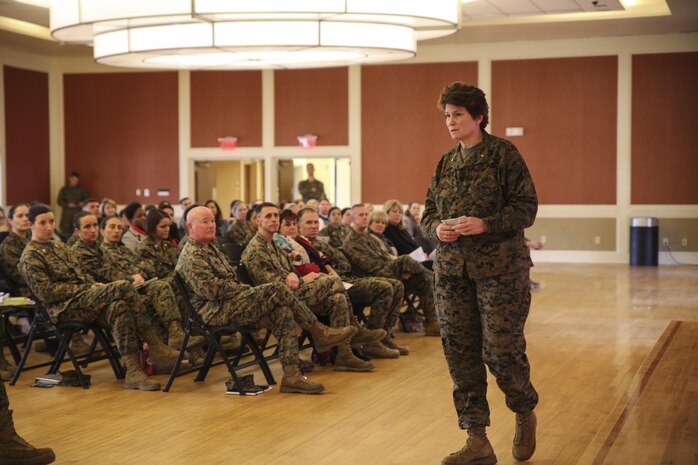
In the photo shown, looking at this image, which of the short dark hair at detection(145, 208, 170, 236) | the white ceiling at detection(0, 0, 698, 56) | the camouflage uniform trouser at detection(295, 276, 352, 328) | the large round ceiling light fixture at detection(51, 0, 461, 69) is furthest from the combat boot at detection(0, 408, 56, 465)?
the white ceiling at detection(0, 0, 698, 56)

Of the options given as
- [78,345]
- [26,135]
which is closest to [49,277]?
[78,345]

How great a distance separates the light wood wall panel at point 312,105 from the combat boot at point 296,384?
39.7ft

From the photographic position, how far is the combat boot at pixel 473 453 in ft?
13.0

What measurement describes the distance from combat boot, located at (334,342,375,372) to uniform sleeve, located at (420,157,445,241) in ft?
8.55

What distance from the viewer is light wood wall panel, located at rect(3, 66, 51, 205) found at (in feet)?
56.9

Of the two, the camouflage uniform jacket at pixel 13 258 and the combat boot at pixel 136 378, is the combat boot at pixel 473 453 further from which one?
the camouflage uniform jacket at pixel 13 258

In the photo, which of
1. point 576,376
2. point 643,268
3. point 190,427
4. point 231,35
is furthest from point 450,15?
point 643,268

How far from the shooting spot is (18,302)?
607cm

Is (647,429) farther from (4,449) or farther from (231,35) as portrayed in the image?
(231,35)

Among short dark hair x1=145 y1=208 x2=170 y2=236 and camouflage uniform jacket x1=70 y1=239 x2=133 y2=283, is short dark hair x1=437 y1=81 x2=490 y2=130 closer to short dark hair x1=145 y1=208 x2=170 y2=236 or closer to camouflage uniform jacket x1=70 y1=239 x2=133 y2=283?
camouflage uniform jacket x1=70 y1=239 x2=133 y2=283

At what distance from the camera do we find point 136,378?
5.88m

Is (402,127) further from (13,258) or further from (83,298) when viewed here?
(83,298)

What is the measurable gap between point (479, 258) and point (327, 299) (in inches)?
110

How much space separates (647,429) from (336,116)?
13450 mm
